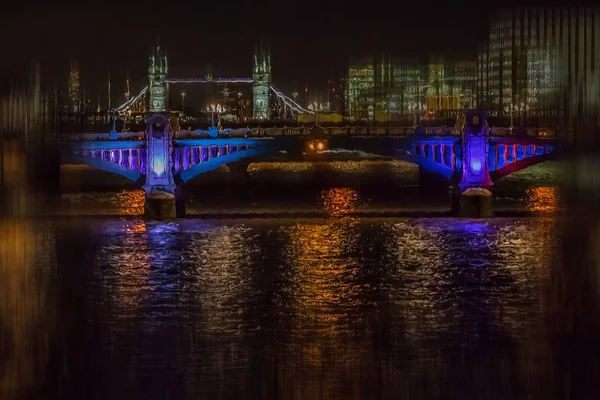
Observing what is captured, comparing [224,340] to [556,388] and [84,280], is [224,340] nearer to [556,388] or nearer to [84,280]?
[556,388]

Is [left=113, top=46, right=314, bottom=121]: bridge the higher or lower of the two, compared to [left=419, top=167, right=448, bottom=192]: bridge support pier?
higher

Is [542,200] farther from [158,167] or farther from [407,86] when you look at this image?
[407,86]

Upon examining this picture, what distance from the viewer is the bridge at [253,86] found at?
128 metres

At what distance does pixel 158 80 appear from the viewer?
128625 mm

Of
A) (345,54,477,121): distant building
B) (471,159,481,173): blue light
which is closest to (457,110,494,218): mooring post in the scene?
(471,159,481,173): blue light

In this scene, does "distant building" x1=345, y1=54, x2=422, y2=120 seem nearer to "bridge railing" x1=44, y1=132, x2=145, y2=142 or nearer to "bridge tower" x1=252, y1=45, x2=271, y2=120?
"bridge tower" x1=252, y1=45, x2=271, y2=120

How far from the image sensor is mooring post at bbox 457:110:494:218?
139 ft

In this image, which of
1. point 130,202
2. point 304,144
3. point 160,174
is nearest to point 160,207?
point 160,174

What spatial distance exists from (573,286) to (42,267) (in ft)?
44.7

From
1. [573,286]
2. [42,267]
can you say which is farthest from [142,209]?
[573,286]

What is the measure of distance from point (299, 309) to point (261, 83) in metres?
116

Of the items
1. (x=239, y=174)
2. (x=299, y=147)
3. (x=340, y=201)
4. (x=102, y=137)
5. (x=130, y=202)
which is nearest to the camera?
(x=299, y=147)

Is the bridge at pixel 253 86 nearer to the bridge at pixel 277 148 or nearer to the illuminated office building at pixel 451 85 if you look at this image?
the illuminated office building at pixel 451 85

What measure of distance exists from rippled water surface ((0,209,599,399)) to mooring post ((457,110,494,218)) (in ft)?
17.3
